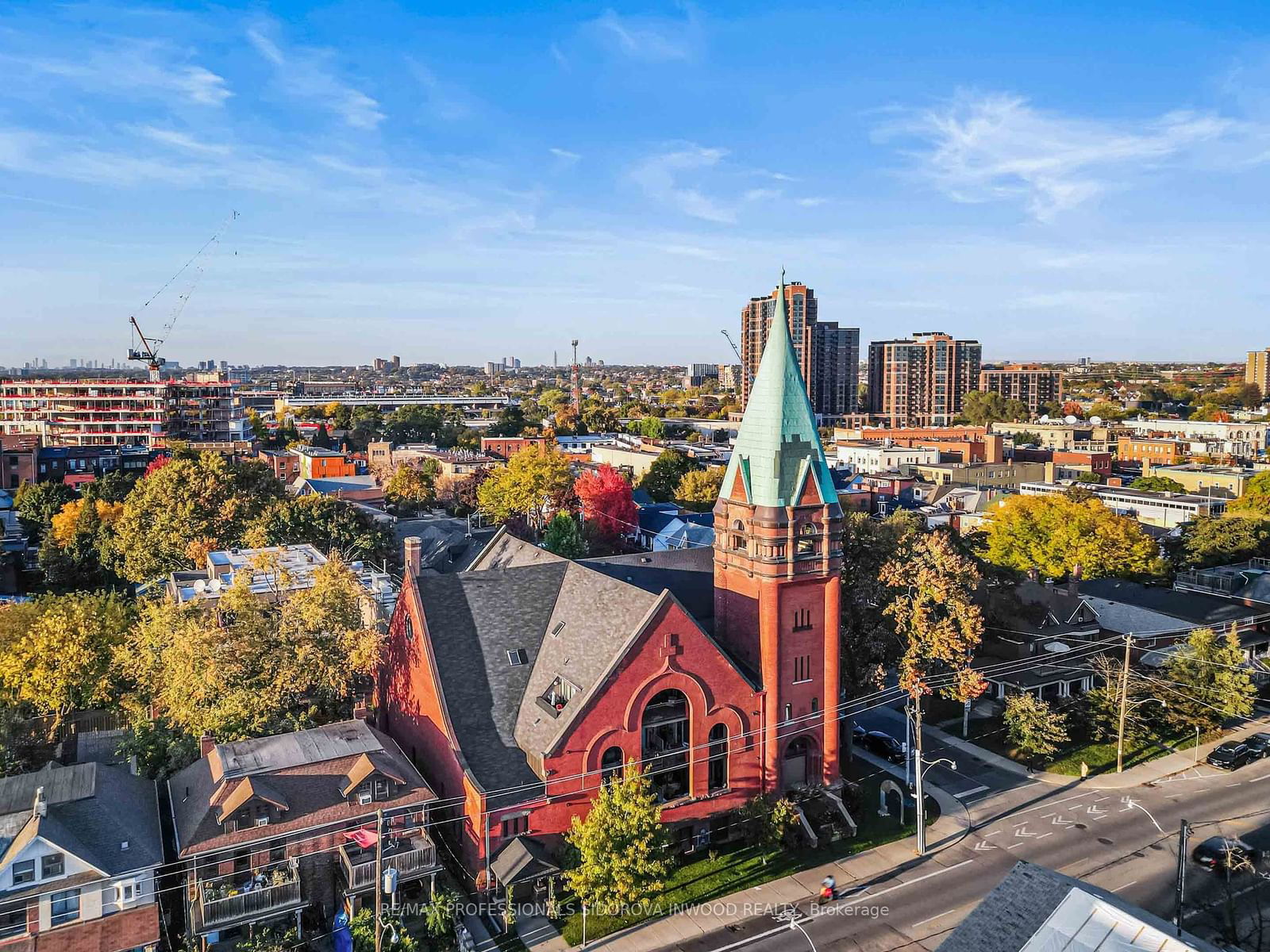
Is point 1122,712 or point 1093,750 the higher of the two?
point 1122,712

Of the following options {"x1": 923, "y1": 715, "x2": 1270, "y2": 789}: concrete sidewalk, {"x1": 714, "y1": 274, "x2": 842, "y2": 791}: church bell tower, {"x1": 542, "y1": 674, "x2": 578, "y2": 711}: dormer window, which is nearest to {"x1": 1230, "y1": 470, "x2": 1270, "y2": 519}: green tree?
{"x1": 923, "y1": 715, "x2": 1270, "y2": 789}: concrete sidewalk

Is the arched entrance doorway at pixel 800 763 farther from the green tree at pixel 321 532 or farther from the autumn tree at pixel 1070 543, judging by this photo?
the green tree at pixel 321 532

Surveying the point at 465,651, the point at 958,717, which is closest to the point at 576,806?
the point at 465,651

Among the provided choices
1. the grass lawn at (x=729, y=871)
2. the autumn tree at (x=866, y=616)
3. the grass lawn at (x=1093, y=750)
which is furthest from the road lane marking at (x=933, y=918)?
the grass lawn at (x=1093, y=750)

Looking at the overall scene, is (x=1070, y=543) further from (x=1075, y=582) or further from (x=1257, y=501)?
(x=1257, y=501)

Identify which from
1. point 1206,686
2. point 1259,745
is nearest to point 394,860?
point 1206,686
